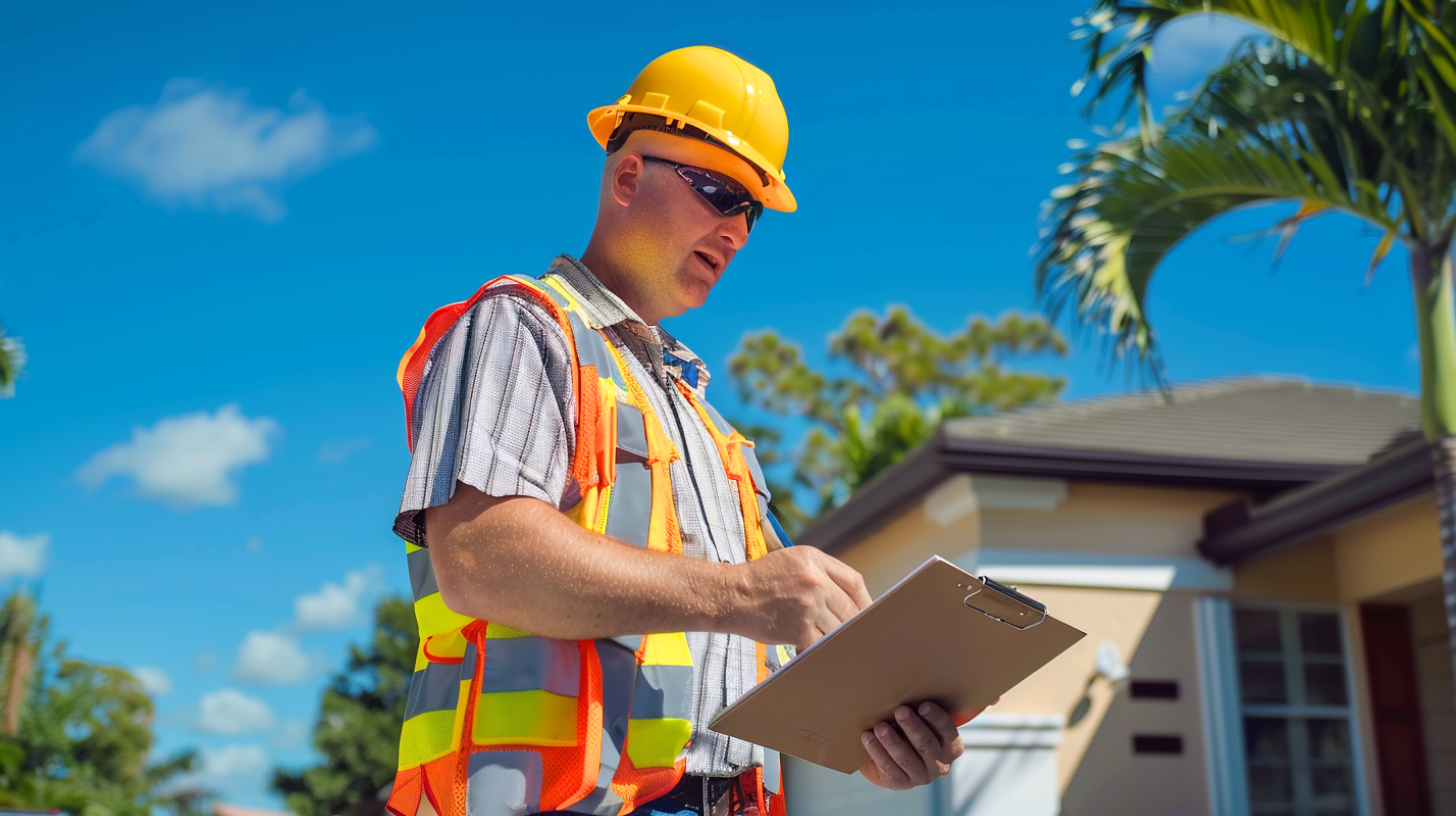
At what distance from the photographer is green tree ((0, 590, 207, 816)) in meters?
20.7

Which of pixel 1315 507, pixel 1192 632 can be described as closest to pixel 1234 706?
pixel 1192 632

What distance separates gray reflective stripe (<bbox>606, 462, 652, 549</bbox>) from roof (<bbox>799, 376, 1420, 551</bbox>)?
645 centimetres

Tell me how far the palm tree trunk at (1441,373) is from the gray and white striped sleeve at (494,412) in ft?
20.3

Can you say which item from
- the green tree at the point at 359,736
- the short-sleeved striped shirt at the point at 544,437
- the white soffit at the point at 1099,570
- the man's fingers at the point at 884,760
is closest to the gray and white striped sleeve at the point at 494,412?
the short-sleeved striped shirt at the point at 544,437

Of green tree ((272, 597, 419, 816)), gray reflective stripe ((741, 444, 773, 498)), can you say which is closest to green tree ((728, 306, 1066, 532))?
green tree ((272, 597, 419, 816))

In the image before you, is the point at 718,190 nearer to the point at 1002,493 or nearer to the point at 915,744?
the point at 915,744

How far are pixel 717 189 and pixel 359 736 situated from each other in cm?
3179

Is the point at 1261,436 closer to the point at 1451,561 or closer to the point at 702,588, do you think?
the point at 1451,561

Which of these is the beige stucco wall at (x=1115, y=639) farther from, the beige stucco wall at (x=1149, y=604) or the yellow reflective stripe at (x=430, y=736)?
the yellow reflective stripe at (x=430, y=736)

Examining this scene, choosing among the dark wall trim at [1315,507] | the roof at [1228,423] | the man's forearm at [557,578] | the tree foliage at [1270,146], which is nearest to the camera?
the man's forearm at [557,578]

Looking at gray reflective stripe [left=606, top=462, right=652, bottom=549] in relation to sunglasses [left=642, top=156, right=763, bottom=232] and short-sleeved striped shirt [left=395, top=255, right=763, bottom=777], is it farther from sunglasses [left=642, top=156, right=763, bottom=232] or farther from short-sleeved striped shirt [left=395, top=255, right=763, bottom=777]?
sunglasses [left=642, top=156, right=763, bottom=232]

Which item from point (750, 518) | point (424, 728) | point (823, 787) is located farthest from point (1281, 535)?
point (424, 728)

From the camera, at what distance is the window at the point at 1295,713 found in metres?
9.39

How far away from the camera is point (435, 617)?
162 centimetres
